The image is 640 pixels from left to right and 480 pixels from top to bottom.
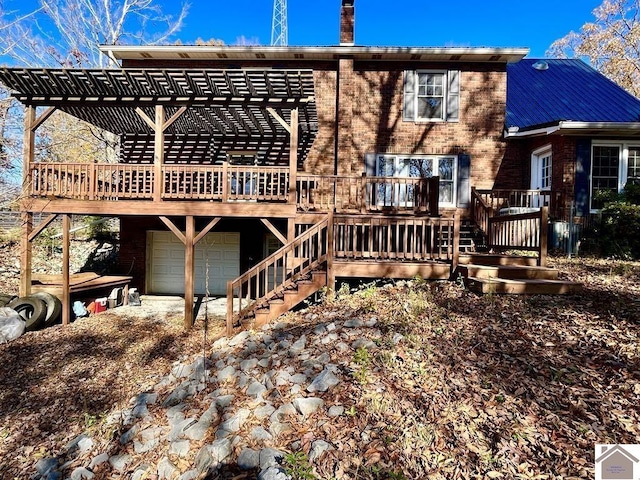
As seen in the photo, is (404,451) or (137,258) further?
(137,258)

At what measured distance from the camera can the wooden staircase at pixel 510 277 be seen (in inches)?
257

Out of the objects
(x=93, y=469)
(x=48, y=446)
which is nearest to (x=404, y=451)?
(x=93, y=469)

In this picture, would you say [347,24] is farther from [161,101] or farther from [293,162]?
[161,101]

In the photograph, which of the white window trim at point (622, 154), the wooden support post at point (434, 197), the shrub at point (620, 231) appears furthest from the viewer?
the white window trim at point (622, 154)

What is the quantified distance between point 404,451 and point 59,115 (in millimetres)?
26846

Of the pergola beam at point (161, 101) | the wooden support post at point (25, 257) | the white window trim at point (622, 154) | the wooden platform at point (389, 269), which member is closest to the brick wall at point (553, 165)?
the white window trim at point (622, 154)

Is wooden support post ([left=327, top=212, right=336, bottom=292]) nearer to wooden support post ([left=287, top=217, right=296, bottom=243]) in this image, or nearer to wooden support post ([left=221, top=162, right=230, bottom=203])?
wooden support post ([left=287, top=217, right=296, bottom=243])

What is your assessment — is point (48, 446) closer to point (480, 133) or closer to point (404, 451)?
point (404, 451)

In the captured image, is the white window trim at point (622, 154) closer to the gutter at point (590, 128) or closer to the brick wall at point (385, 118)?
the gutter at point (590, 128)

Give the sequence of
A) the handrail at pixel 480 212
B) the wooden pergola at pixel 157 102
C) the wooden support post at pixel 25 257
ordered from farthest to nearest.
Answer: the handrail at pixel 480 212 → the wooden support post at pixel 25 257 → the wooden pergola at pixel 157 102

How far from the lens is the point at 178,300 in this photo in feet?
37.7

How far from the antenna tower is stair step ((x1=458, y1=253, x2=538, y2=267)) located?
20.8m

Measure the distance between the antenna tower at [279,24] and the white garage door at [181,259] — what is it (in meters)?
16.6

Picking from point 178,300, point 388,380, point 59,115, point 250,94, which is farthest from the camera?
point 59,115
